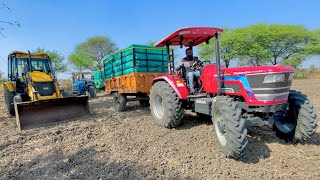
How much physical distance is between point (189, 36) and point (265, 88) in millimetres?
2353

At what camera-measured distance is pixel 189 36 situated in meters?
6.09

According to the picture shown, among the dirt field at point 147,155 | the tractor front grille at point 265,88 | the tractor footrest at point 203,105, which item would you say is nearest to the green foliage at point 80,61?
the dirt field at point 147,155

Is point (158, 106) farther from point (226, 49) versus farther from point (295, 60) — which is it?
point (295, 60)

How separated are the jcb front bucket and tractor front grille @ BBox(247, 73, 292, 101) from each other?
208 inches

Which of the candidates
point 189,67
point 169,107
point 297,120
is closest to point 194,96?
point 169,107

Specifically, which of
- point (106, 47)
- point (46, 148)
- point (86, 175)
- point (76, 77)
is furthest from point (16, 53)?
point (106, 47)

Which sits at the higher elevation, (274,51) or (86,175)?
(274,51)

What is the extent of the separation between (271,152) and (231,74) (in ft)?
4.57

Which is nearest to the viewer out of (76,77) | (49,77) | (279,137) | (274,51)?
(279,137)

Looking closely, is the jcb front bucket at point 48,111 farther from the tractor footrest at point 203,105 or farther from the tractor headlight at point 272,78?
the tractor headlight at point 272,78

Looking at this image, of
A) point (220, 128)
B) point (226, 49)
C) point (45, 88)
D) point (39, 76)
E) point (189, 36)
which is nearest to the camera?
point (220, 128)

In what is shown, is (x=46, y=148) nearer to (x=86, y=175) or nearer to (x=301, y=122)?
(x=86, y=175)

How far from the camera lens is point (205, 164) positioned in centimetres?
401

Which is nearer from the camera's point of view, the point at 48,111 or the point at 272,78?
the point at 272,78
